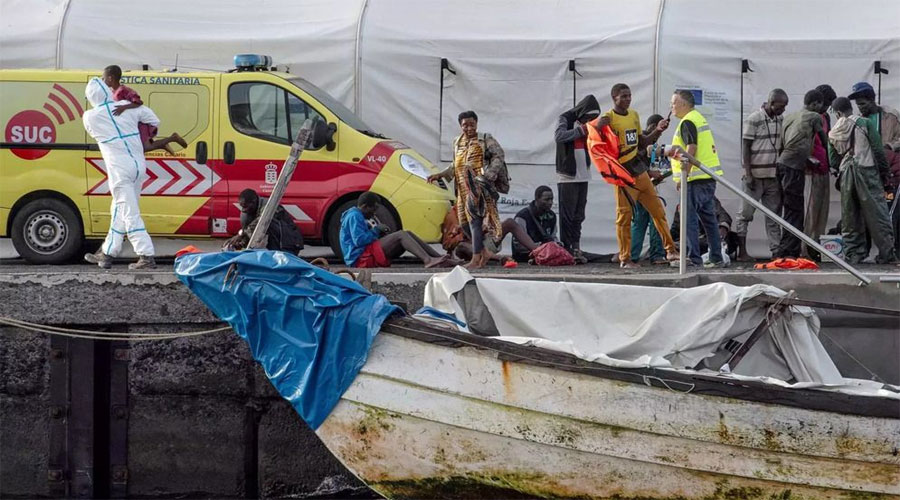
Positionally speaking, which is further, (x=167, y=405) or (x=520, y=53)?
(x=520, y=53)

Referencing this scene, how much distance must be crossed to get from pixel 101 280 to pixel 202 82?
5063 millimetres

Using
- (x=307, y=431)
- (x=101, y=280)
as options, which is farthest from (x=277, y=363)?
(x=101, y=280)

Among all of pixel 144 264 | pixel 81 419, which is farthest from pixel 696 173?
pixel 81 419

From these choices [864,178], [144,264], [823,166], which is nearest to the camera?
[144,264]

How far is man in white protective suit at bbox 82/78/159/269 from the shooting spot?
33.3 feet

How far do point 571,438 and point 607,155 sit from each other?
4.88 meters

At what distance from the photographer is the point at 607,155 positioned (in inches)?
447

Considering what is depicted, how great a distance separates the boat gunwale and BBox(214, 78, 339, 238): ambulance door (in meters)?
5.73

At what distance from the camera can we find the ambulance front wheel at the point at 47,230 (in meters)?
A: 12.7

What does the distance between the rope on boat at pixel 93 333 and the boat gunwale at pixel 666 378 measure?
1427mm

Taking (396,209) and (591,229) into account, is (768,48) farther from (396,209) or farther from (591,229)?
(396,209)

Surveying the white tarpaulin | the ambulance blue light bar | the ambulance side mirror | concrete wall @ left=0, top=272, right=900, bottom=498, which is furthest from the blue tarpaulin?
the ambulance blue light bar

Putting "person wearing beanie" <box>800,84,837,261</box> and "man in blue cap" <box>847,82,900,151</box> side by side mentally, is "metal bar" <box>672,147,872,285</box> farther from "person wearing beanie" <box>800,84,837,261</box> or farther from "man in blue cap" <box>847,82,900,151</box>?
"person wearing beanie" <box>800,84,837,261</box>

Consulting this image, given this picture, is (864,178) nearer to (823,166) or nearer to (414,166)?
(823,166)
